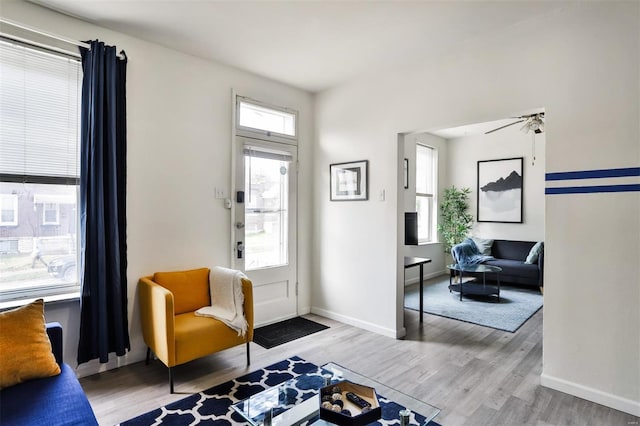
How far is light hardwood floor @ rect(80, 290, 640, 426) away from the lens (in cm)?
226

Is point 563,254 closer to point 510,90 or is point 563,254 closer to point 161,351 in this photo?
point 510,90

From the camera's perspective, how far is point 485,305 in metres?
4.77

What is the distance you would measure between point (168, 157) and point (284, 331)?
2.09 metres

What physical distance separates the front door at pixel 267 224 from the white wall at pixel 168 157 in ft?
0.58

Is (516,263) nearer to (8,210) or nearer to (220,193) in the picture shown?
(220,193)

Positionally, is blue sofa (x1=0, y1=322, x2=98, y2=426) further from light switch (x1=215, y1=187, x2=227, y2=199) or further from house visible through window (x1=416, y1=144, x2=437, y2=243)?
house visible through window (x1=416, y1=144, x2=437, y2=243)

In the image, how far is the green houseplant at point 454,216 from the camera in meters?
6.72

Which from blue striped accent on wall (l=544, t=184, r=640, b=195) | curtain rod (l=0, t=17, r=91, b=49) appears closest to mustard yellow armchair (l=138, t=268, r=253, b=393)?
curtain rod (l=0, t=17, r=91, b=49)

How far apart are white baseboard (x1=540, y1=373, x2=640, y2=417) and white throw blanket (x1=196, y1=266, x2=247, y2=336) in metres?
2.33

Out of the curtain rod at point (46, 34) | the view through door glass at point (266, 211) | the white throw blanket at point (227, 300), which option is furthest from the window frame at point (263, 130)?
the white throw blanket at point (227, 300)

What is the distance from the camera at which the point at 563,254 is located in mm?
2529

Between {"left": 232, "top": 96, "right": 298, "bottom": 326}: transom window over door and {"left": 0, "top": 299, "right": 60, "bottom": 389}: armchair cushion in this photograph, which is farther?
{"left": 232, "top": 96, "right": 298, "bottom": 326}: transom window over door

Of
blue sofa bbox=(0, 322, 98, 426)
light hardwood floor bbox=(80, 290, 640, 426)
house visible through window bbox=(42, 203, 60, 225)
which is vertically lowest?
light hardwood floor bbox=(80, 290, 640, 426)

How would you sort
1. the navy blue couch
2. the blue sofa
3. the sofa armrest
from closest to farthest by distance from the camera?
the blue sofa
the sofa armrest
the navy blue couch
